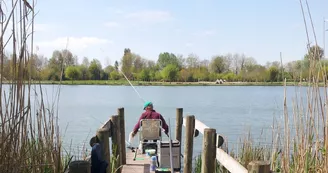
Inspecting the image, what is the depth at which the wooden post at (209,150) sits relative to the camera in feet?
12.1

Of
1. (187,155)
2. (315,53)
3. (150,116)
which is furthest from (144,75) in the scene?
(315,53)

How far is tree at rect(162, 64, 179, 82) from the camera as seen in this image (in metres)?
49.6

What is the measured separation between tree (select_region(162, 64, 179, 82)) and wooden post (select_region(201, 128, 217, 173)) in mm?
45690

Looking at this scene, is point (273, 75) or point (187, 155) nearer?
point (187, 155)

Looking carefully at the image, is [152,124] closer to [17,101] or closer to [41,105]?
[41,105]

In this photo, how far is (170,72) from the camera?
49.5 meters

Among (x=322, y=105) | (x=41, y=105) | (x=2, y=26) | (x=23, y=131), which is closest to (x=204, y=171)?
(x=322, y=105)

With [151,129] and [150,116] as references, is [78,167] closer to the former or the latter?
[151,129]

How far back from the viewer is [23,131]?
2312 mm

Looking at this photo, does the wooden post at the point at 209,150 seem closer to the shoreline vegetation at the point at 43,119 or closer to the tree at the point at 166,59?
the shoreline vegetation at the point at 43,119

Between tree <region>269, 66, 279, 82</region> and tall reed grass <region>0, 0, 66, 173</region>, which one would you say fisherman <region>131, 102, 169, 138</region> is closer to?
tree <region>269, 66, 279, 82</region>

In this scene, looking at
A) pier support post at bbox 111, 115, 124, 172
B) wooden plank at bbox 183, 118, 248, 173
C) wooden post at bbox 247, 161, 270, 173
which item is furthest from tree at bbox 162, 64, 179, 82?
wooden post at bbox 247, 161, 270, 173

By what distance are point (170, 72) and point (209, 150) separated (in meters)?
45.8

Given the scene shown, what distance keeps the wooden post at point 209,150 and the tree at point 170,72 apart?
45690 mm
